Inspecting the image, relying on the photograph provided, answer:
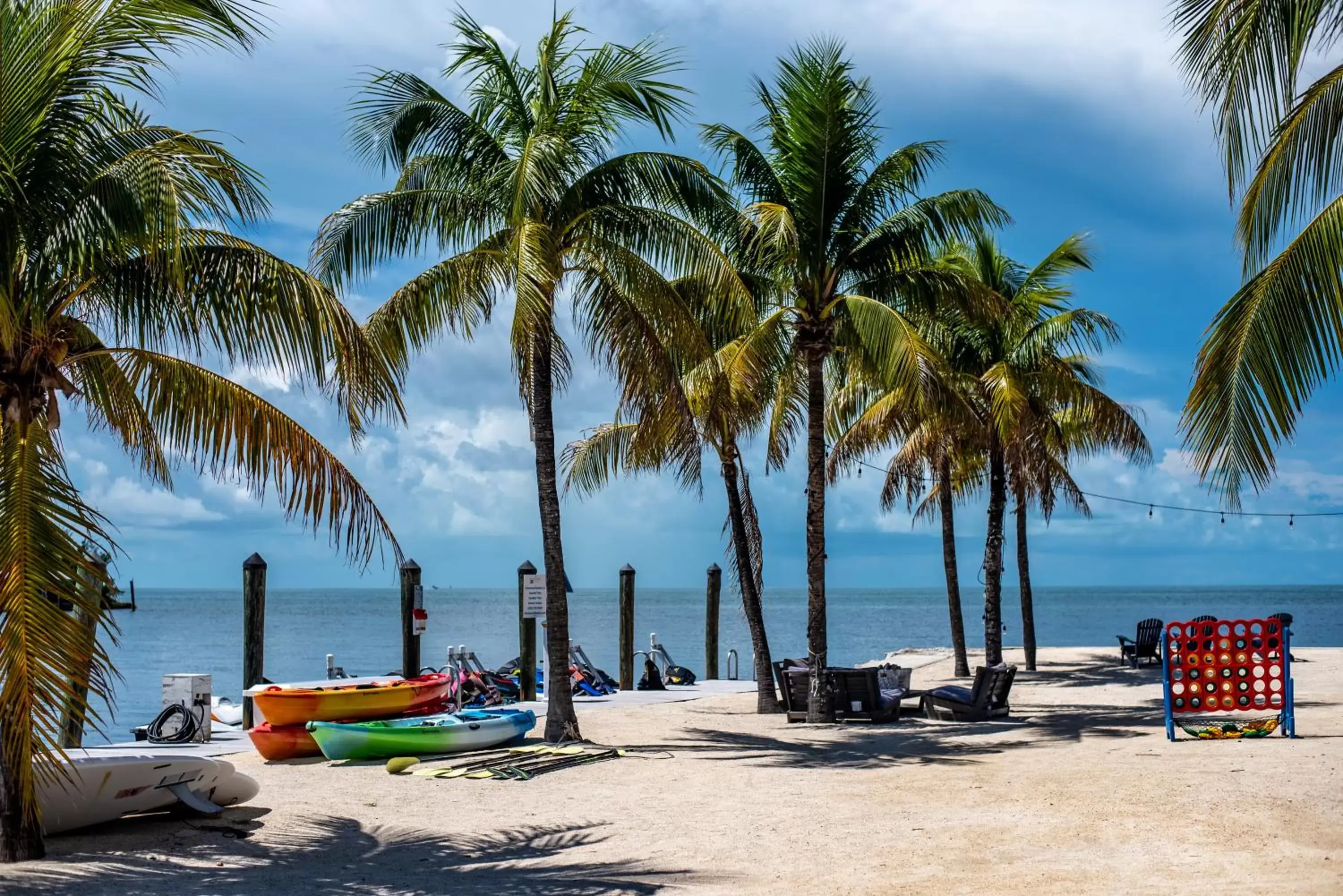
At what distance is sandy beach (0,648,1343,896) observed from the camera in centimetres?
754

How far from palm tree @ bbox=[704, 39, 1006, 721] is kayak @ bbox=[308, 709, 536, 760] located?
4529 millimetres

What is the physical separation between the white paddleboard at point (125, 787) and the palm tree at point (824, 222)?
797cm

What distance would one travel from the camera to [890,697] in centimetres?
1672

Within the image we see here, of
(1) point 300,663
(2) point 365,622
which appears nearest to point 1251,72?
(1) point 300,663

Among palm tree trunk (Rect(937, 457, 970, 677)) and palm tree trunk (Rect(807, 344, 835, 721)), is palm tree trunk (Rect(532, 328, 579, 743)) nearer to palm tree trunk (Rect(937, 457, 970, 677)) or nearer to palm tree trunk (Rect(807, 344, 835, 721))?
palm tree trunk (Rect(807, 344, 835, 721))

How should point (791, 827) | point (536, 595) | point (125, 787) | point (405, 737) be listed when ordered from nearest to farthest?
point (125, 787) → point (791, 827) → point (405, 737) → point (536, 595)

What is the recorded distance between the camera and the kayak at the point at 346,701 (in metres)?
13.2

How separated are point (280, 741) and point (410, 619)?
4.42 metres

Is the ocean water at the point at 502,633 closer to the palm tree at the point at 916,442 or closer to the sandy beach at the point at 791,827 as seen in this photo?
the sandy beach at the point at 791,827

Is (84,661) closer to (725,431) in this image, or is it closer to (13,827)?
(13,827)

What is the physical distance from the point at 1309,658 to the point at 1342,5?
22.9 m

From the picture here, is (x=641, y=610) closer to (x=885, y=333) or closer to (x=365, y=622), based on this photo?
(x=365, y=622)

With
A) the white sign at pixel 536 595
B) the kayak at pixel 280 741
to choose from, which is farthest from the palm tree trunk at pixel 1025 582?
the kayak at pixel 280 741

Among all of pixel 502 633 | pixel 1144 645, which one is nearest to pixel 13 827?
pixel 1144 645
